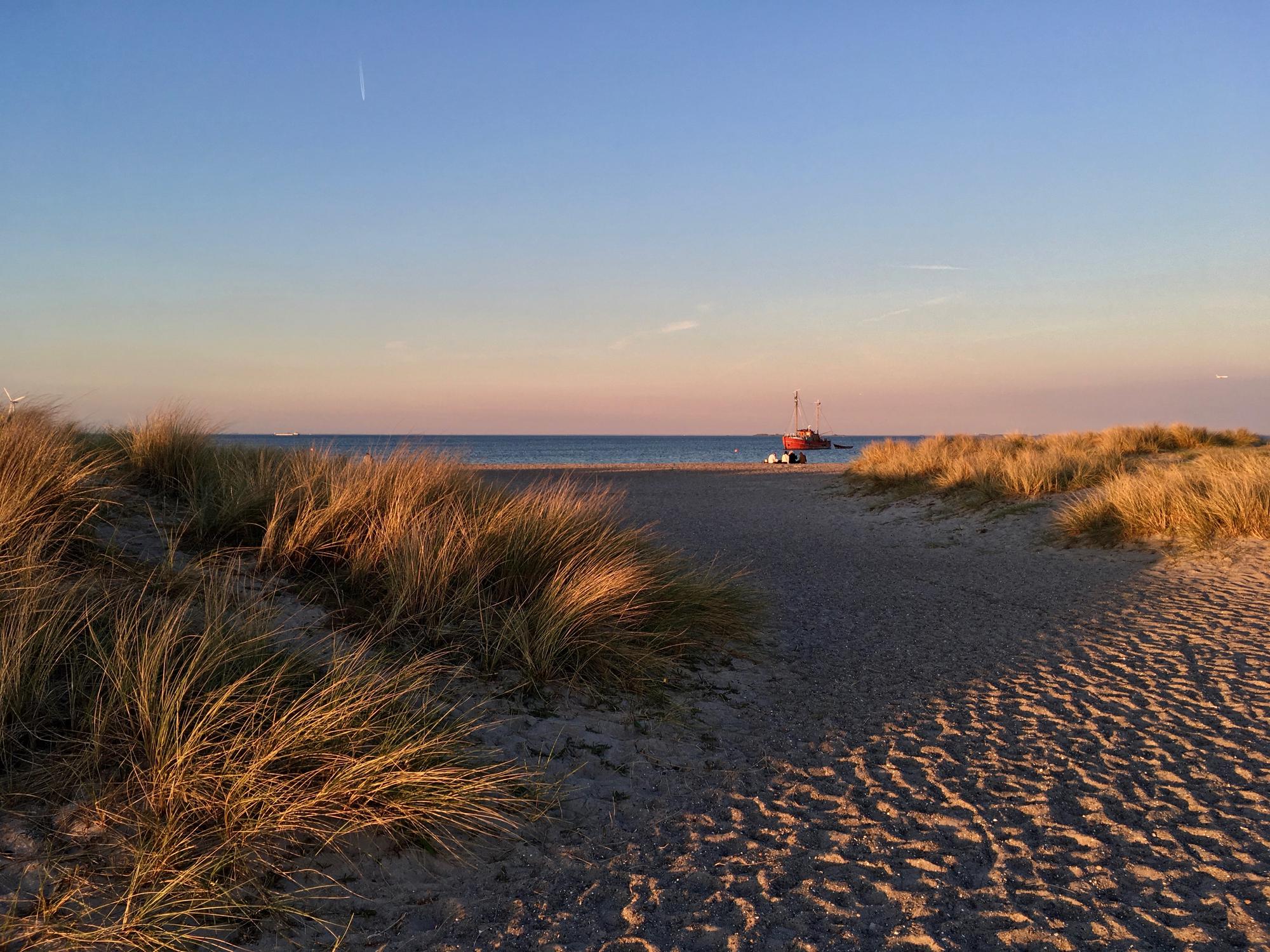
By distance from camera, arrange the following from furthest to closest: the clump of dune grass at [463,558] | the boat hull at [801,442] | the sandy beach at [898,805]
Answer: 1. the boat hull at [801,442]
2. the clump of dune grass at [463,558]
3. the sandy beach at [898,805]

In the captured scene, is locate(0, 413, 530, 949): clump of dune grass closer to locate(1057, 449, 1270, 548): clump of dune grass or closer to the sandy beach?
the sandy beach

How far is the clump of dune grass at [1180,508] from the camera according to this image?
956cm

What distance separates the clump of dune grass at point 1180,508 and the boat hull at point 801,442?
1393 inches

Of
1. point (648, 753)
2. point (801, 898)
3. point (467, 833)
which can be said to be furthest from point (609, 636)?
point (801, 898)

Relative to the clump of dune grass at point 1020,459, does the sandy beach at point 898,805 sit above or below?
below

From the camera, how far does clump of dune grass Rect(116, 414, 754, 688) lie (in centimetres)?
457

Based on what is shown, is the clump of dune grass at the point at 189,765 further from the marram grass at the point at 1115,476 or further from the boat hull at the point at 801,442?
the boat hull at the point at 801,442

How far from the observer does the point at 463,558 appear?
199 inches

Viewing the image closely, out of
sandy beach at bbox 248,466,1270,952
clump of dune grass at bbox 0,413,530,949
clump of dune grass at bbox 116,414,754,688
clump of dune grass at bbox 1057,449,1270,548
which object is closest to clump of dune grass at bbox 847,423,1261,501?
clump of dune grass at bbox 1057,449,1270,548

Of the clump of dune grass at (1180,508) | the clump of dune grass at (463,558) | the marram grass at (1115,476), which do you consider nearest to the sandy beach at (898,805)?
the clump of dune grass at (463,558)

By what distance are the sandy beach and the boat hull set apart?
41.5 metres

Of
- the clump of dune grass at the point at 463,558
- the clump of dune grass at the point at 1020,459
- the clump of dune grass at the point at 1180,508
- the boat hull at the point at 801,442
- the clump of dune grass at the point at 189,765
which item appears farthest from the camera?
the boat hull at the point at 801,442

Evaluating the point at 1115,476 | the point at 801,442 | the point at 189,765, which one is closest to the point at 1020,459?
the point at 1115,476

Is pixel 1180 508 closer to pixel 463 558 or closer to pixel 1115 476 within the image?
pixel 1115 476
